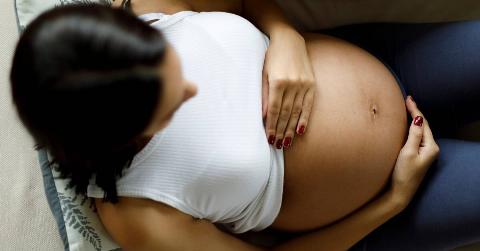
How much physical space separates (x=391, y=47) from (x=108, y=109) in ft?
2.30

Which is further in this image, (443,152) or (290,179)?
(443,152)

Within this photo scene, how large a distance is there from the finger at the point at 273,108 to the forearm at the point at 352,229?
21cm

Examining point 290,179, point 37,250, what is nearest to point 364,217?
point 290,179

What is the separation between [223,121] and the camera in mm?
767

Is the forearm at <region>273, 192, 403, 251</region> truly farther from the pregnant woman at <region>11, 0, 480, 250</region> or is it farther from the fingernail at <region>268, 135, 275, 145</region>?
the fingernail at <region>268, 135, 275, 145</region>

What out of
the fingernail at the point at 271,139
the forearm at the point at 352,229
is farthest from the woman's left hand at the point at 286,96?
the forearm at the point at 352,229

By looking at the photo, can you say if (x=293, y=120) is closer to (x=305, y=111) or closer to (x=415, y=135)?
(x=305, y=111)

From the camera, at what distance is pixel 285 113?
2.66 feet

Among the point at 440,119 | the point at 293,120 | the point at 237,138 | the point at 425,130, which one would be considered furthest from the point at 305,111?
the point at 440,119

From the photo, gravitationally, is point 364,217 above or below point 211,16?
below

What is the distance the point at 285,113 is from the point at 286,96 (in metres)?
0.03

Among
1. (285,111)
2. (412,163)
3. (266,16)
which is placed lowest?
(412,163)

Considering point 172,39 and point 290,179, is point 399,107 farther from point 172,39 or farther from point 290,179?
point 172,39

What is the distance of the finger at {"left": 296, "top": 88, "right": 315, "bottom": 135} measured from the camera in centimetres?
82
